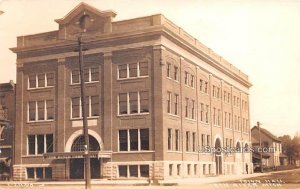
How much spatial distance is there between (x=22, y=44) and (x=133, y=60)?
1079 centimetres

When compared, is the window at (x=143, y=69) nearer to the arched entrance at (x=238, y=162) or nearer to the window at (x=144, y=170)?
the window at (x=144, y=170)

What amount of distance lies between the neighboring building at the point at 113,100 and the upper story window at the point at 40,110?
0.26 feet

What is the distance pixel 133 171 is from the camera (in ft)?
115

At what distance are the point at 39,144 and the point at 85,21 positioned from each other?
34.6 ft

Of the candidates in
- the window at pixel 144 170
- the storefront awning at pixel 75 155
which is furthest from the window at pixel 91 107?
the window at pixel 144 170

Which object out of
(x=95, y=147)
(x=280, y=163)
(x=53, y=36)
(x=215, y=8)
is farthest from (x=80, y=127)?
(x=280, y=163)

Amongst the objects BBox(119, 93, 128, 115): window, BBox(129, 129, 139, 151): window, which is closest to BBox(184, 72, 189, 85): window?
BBox(119, 93, 128, 115): window

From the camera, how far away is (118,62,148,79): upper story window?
35.6 meters

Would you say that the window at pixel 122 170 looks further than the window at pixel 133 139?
Yes

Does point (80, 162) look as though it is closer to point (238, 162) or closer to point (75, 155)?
point (75, 155)

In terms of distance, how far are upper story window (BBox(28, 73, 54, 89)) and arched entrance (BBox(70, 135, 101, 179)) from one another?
17.4 feet

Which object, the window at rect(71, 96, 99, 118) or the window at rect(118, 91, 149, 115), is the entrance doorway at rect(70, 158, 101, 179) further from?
the window at rect(118, 91, 149, 115)

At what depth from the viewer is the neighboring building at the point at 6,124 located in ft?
136

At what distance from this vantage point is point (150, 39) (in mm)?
35281
